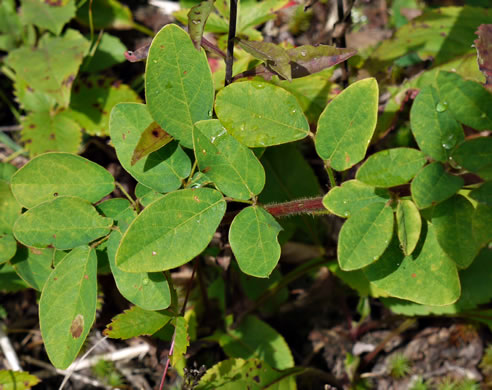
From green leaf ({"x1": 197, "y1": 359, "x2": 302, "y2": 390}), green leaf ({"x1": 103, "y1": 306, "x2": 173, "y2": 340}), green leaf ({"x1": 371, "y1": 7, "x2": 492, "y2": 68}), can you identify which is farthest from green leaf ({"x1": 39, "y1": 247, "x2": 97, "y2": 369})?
green leaf ({"x1": 371, "y1": 7, "x2": 492, "y2": 68})

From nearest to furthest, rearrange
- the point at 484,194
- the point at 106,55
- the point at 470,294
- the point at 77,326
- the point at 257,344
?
the point at 484,194 < the point at 77,326 < the point at 470,294 < the point at 257,344 < the point at 106,55

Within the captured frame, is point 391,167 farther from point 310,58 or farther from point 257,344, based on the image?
point 257,344

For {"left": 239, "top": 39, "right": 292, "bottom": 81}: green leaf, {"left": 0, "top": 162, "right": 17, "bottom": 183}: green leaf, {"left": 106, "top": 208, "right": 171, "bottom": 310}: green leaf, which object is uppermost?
{"left": 239, "top": 39, "right": 292, "bottom": 81}: green leaf

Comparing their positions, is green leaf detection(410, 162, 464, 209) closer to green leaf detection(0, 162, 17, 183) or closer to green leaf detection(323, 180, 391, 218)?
green leaf detection(323, 180, 391, 218)

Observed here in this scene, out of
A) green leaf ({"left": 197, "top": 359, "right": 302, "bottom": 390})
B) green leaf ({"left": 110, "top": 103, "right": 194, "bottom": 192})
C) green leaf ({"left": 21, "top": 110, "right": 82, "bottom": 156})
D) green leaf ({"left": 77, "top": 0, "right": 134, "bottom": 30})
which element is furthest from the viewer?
green leaf ({"left": 77, "top": 0, "right": 134, "bottom": 30})

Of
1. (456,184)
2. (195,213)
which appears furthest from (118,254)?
(456,184)

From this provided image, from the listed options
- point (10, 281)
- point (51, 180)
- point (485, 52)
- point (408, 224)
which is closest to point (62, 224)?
point (51, 180)
